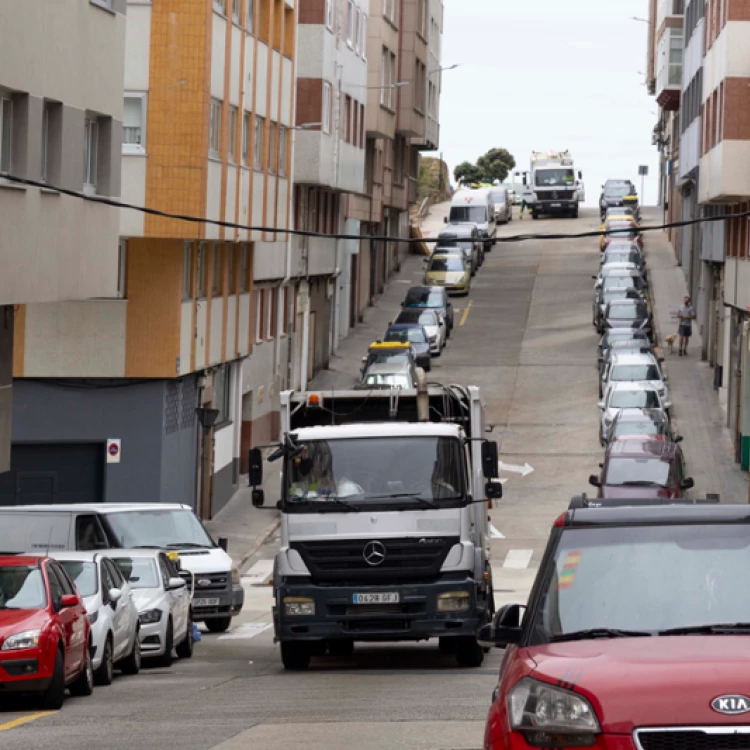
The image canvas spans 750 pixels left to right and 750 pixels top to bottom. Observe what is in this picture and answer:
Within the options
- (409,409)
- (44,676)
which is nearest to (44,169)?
(409,409)

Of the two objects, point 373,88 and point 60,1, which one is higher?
point 373,88

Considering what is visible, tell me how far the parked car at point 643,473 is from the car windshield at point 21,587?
18.3 m

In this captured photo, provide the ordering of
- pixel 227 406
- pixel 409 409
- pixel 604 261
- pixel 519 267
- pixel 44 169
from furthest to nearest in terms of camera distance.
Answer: pixel 519 267 < pixel 604 261 < pixel 227 406 < pixel 44 169 < pixel 409 409

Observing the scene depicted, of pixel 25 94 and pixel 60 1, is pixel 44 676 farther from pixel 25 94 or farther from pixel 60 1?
pixel 60 1

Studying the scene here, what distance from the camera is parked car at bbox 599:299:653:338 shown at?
198ft

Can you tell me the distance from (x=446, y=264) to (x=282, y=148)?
1248 inches

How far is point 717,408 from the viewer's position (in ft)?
162

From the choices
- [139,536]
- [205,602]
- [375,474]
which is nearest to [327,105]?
[205,602]

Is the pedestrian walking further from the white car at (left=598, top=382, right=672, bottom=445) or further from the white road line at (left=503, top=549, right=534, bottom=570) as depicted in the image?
the white road line at (left=503, top=549, right=534, bottom=570)

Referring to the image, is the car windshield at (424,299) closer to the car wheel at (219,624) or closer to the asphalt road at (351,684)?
the asphalt road at (351,684)

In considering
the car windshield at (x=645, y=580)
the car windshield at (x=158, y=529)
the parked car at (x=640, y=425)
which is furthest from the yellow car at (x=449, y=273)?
the car windshield at (x=645, y=580)

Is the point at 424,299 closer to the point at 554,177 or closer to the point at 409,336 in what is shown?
the point at 409,336

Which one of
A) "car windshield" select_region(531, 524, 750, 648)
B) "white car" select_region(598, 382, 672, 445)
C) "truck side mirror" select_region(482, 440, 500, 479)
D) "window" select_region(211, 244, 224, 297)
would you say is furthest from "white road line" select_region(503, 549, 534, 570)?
"car windshield" select_region(531, 524, 750, 648)

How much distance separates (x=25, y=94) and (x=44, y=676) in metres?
10.0
